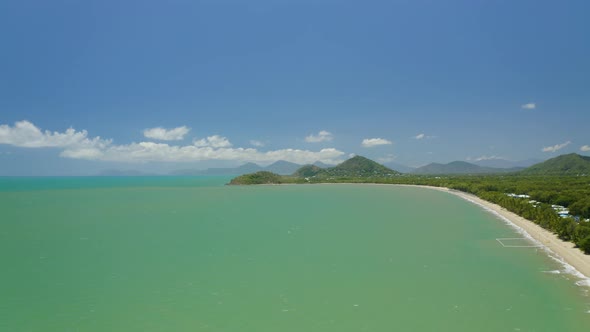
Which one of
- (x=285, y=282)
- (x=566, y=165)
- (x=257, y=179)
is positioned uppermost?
(x=566, y=165)

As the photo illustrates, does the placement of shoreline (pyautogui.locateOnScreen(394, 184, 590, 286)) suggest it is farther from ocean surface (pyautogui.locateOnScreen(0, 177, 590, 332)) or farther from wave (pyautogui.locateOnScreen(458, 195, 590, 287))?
ocean surface (pyautogui.locateOnScreen(0, 177, 590, 332))

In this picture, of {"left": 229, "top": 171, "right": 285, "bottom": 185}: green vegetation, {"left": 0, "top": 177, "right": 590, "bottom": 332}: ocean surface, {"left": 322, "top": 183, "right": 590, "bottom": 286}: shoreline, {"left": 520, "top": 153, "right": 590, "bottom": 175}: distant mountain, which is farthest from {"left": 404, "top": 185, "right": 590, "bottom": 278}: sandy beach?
{"left": 520, "top": 153, "right": 590, "bottom": 175}: distant mountain

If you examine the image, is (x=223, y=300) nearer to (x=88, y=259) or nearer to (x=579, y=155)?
(x=88, y=259)

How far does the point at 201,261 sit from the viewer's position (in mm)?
18781

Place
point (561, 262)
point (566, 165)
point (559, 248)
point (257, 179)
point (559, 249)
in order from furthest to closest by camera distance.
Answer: point (566, 165)
point (257, 179)
point (559, 248)
point (559, 249)
point (561, 262)

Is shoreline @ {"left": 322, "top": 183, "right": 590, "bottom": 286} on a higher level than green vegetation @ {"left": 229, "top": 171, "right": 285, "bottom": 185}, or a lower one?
lower

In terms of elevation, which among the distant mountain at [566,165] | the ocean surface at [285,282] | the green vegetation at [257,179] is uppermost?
the distant mountain at [566,165]

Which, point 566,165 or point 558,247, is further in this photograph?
point 566,165

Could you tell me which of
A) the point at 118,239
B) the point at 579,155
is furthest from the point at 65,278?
the point at 579,155

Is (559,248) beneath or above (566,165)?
beneath

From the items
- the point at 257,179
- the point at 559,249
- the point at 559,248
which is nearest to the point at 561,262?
the point at 559,249

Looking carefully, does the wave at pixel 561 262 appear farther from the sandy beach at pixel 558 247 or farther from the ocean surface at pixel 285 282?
the ocean surface at pixel 285 282

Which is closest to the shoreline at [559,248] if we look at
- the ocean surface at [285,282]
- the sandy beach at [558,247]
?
the sandy beach at [558,247]

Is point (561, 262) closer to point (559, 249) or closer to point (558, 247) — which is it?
point (559, 249)
